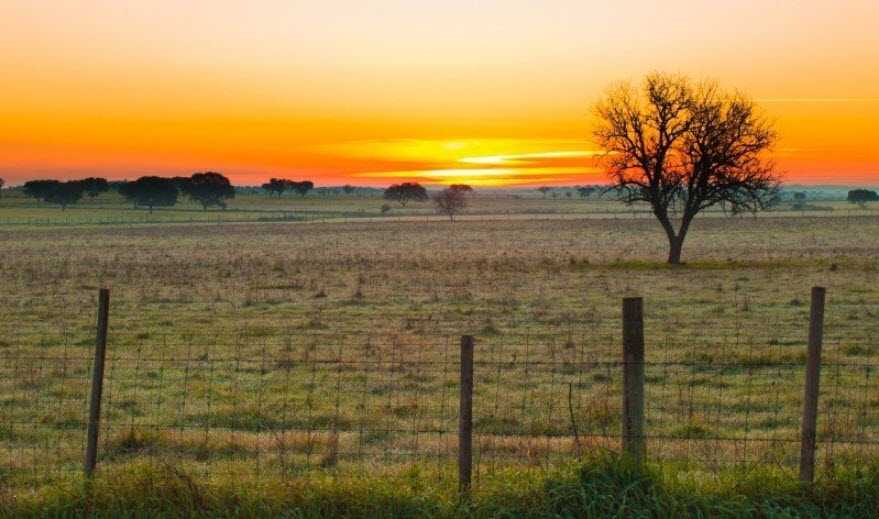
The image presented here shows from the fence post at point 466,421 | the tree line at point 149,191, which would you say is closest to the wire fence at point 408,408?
the fence post at point 466,421

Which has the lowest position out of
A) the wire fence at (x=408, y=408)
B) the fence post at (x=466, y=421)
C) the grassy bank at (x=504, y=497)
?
the wire fence at (x=408, y=408)

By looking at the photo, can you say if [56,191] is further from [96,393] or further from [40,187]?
[96,393]

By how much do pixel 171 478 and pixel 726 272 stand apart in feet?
113

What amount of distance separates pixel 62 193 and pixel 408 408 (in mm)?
191117

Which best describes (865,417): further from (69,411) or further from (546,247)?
(546,247)

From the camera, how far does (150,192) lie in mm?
185625

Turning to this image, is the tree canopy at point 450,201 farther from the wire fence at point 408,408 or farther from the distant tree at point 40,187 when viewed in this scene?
the wire fence at point 408,408

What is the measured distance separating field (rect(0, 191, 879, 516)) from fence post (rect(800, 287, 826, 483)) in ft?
0.71

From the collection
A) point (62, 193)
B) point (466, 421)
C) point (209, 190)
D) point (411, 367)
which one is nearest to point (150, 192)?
point (209, 190)

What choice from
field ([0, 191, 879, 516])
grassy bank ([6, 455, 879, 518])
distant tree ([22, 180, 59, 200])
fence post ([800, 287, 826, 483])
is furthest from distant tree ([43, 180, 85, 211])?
fence post ([800, 287, 826, 483])

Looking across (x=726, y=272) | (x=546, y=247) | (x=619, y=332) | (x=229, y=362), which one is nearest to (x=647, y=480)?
(x=229, y=362)

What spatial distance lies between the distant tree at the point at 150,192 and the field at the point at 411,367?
151 meters

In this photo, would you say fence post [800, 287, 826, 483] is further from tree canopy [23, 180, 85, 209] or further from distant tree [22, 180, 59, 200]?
distant tree [22, 180, 59, 200]

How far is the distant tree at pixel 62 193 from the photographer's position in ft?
611
